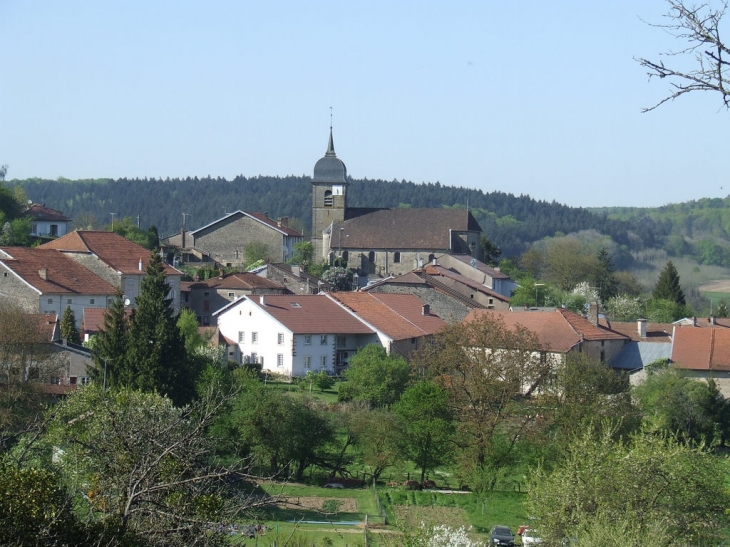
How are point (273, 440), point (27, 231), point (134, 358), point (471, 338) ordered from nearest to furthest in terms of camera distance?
point (273, 440) → point (134, 358) → point (471, 338) → point (27, 231)

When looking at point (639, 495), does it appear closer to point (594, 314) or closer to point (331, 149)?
point (594, 314)

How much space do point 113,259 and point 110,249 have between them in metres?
1.06

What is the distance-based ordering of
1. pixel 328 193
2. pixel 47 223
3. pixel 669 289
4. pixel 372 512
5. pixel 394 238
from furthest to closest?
pixel 328 193 → pixel 394 238 → pixel 669 289 → pixel 47 223 → pixel 372 512

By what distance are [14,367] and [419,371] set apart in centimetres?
1424

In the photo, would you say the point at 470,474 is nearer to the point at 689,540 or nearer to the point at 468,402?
the point at 468,402

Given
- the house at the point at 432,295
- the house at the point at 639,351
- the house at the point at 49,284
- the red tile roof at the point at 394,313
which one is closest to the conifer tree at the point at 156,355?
the house at the point at 49,284

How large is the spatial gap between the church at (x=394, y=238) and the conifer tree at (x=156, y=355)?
36682mm

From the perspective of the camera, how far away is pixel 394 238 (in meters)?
75.7

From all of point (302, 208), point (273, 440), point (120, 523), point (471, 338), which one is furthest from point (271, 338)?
point (302, 208)

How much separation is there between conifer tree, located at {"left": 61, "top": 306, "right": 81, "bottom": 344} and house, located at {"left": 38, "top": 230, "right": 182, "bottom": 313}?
5318 mm

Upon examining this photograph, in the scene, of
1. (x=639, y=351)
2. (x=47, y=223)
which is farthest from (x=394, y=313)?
(x=47, y=223)

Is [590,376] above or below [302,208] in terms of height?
below

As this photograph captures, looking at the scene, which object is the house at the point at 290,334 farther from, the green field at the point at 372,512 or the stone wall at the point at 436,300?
the green field at the point at 372,512

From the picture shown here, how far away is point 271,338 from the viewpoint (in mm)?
46156
